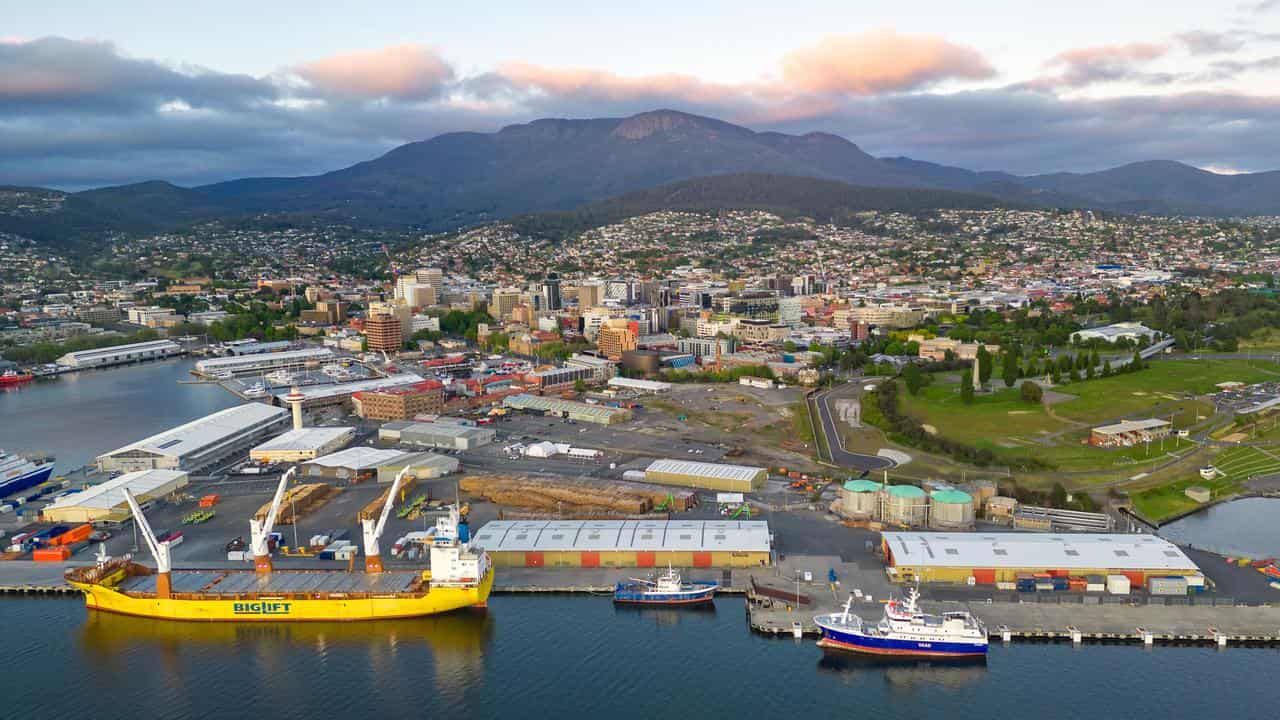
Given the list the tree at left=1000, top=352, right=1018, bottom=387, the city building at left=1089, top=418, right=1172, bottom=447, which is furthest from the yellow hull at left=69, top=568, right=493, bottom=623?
Result: the tree at left=1000, top=352, right=1018, bottom=387

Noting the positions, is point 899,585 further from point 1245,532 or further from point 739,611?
point 1245,532

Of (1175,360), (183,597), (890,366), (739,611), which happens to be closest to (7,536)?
(183,597)

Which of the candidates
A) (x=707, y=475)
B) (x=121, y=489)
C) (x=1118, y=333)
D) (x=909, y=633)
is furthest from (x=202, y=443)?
(x=1118, y=333)

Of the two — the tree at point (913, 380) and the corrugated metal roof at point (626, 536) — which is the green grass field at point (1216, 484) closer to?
the corrugated metal roof at point (626, 536)

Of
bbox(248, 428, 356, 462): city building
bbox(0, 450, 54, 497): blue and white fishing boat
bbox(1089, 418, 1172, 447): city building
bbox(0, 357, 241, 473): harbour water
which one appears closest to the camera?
bbox(0, 450, 54, 497): blue and white fishing boat

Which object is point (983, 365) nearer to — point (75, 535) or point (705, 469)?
point (705, 469)

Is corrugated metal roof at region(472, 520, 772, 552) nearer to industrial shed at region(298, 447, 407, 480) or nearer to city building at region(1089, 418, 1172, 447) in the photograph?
industrial shed at region(298, 447, 407, 480)
